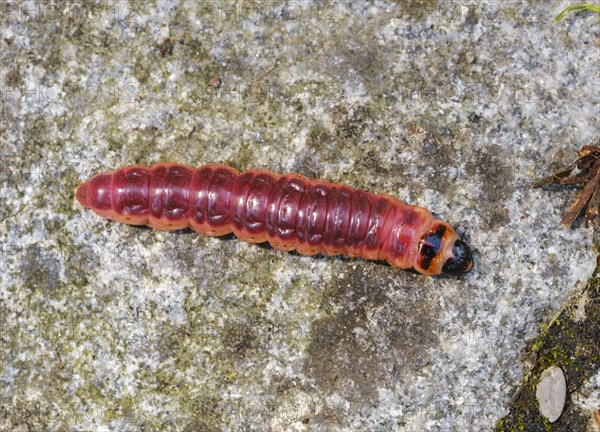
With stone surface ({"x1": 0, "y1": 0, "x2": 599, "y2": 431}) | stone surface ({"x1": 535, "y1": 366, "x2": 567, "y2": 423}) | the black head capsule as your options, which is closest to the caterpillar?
the black head capsule

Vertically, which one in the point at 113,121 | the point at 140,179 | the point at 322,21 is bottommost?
the point at 140,179

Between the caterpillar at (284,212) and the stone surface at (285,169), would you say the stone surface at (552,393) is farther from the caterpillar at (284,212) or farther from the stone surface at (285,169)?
the caterpillar at (284,212)

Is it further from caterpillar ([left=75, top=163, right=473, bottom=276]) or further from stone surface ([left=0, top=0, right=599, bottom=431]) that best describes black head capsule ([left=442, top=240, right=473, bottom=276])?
stone surface ([left=0, top=0, right=599, bottom=431])

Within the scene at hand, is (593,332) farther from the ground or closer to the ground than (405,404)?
farther from the ground

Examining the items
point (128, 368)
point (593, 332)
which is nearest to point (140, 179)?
point (128, 368)

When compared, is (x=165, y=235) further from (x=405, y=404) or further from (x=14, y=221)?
(x=405, y=404)

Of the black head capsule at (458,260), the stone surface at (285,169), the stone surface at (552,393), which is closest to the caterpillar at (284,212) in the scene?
the black head capsule at (458,260)
